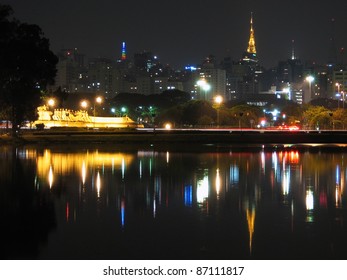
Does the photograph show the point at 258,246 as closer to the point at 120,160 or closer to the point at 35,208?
the point at 35,208

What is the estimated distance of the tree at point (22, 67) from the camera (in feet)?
200

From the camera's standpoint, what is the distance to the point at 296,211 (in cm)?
2023

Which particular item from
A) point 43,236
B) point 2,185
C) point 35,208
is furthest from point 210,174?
point 43,236

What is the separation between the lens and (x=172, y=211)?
20.2m

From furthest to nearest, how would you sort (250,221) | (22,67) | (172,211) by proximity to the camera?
(22,67)
(172,211)
(250,221)

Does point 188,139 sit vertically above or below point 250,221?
above

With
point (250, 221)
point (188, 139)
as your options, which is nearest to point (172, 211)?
point (250, 221)

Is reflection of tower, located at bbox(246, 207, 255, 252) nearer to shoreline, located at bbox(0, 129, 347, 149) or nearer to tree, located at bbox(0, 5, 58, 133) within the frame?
shoreline, located at bbox(0, 129, 347, 149)

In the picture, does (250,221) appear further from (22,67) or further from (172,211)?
(22,67)

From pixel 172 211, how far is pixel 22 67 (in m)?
45.2

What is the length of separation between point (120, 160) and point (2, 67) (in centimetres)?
2464

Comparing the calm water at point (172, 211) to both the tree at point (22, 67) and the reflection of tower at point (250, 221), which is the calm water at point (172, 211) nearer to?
the reflection of tower at point (250, 221)

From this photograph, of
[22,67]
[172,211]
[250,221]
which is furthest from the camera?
[22,67]

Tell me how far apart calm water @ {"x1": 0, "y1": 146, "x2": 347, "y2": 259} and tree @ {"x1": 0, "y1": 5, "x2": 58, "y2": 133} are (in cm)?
2772
